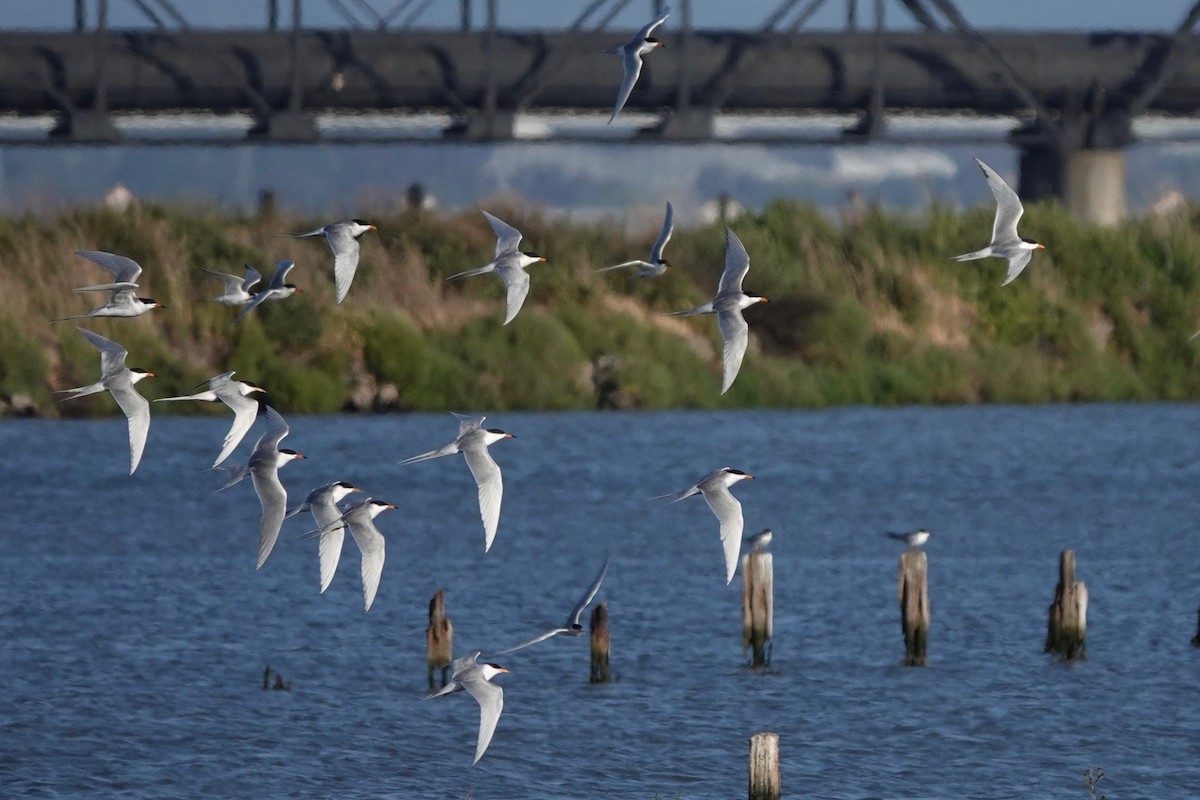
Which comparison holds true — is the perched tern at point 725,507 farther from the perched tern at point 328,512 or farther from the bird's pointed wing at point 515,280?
the perched tern at point 328,512

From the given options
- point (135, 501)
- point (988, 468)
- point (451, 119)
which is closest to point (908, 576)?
point (135, 501)

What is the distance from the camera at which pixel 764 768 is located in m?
17.1

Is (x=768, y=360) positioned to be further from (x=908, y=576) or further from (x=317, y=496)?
(x=317, y=496)

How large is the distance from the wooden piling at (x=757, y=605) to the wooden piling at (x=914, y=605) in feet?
4.23

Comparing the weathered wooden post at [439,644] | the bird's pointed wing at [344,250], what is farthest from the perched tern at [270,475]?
the weathered wooden post at [439,644]

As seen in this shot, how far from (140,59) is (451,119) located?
24.7 ft

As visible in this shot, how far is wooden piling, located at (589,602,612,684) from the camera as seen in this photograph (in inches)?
911

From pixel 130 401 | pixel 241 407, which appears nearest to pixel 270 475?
pixel 241 407

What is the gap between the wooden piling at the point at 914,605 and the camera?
23359 mm

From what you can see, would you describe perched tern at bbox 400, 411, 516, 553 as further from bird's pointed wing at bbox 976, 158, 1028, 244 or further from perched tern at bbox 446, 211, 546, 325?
bird's pointed wing at bbox 976, 158, 1028, 244

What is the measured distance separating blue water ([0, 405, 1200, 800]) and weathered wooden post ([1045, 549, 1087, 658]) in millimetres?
196

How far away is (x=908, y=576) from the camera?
23.5m

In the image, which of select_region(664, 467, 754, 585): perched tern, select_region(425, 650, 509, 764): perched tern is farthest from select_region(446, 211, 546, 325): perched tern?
select_region(425, 650, 509, 764): perched tern

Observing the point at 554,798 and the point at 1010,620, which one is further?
the point at 1010,620
